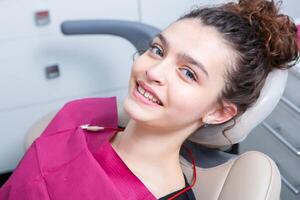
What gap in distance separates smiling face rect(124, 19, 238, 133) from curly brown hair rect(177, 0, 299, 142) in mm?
23

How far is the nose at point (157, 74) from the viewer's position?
2.58ft

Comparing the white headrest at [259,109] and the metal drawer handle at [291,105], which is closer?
the white headrest at [259,109]

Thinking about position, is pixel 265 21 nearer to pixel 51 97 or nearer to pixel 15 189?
pixel 15 189

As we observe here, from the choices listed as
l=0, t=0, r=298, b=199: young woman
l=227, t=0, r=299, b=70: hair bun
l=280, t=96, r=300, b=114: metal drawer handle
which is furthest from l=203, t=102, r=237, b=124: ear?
l=280, t=96, r=300, b=114: metal drawer handle

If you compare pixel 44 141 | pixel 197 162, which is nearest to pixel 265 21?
pixel 197 162

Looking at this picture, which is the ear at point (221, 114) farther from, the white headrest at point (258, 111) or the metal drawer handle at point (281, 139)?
the metal drawer handle at point (281, 139)

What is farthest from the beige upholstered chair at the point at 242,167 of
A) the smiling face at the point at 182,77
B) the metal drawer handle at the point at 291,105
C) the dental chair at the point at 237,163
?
the metal drawer handle at the point at 291,105

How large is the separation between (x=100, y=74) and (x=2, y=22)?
0.39 m

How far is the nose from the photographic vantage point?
0.79 metres

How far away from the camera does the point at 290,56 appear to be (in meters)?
0.88

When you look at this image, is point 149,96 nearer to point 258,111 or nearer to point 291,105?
point 258,111

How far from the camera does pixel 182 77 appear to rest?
0.80 meters

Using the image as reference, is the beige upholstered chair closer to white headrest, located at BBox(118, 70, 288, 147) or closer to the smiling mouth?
white headrest, located at BBox(118, 70, 288, 147)

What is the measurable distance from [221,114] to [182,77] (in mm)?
148
